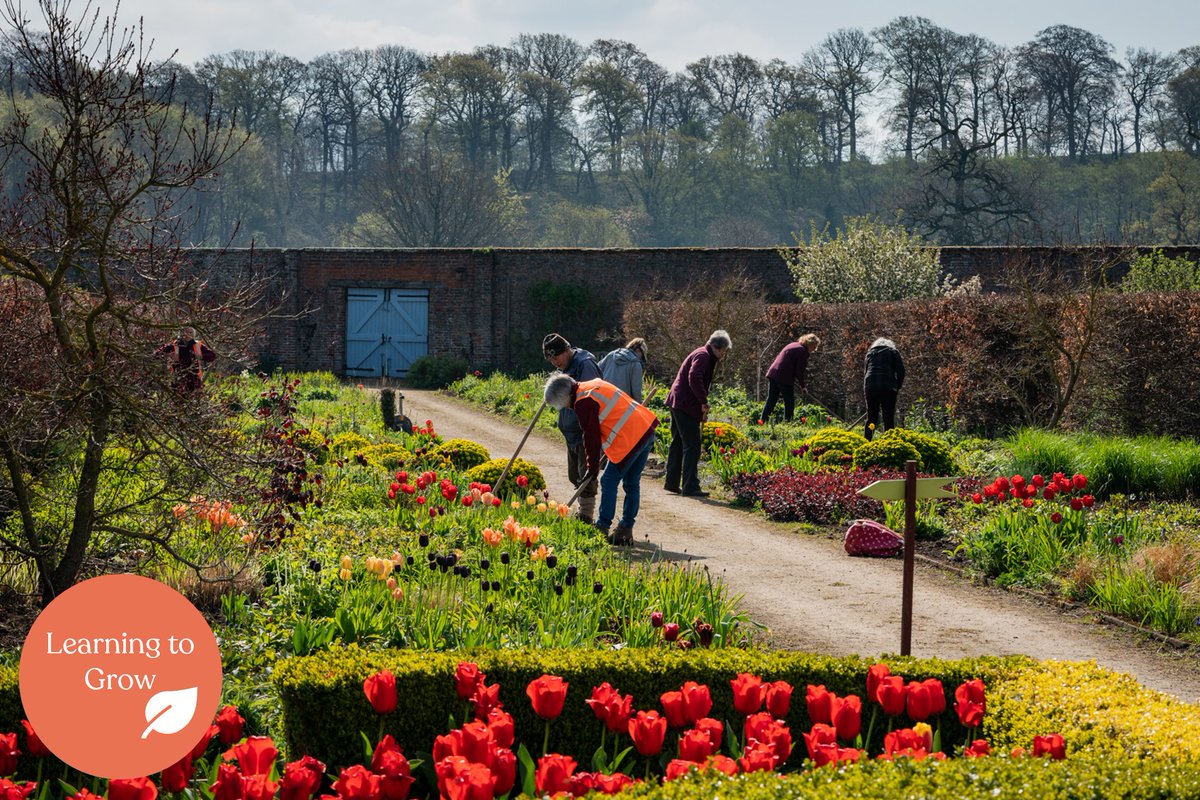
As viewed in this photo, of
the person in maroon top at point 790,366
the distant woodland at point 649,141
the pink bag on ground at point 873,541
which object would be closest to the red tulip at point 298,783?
the pink bag on ground at point 873,541

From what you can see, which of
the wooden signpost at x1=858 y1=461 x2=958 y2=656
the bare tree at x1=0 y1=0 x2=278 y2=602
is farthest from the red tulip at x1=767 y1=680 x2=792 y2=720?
the bare tree at x1=0 y1=0 x2=278 y2=602

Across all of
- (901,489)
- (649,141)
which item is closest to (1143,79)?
(649,141)

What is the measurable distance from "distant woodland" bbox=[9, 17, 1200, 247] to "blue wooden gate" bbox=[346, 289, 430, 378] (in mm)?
16715

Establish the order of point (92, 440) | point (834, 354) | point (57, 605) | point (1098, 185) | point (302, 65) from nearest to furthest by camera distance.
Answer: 1. point (57, 605)
2. point (92, 440)
3. point (834, 354)
4. point (1098, 185)
5. point (302, 65)

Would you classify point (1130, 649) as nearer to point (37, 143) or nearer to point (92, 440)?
point (92, 440)

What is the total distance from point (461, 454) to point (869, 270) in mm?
12605

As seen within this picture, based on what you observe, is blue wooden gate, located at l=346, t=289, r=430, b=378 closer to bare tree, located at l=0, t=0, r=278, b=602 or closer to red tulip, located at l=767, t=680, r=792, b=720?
bare tree, located at l=0, t=0, r=278, b=602

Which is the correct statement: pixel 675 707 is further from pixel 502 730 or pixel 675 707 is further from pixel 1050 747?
pixel 1050 747

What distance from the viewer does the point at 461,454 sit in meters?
11.8

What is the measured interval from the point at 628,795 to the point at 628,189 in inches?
2113

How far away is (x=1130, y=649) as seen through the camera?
6645 mm

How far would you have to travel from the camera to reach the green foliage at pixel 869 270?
72.5ft

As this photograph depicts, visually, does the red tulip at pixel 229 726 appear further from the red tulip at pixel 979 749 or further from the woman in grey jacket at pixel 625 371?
the woman in grey jacket at pixel 625 371

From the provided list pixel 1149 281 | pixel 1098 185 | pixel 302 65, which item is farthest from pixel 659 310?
pixel 302 65
